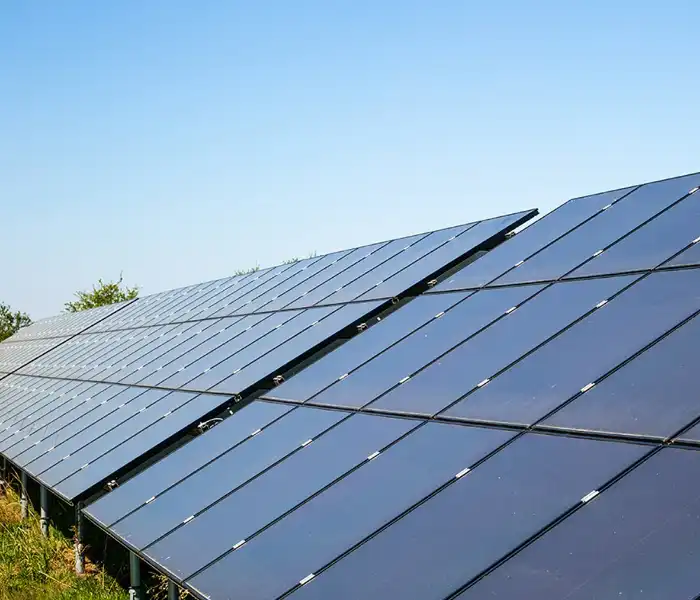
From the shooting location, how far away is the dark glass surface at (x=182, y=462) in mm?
9531

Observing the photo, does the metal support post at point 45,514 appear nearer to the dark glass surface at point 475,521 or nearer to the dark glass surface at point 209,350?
the dark glass surface at point 209,350

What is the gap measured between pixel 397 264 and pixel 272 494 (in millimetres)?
8894

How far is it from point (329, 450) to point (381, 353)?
249 centimetres

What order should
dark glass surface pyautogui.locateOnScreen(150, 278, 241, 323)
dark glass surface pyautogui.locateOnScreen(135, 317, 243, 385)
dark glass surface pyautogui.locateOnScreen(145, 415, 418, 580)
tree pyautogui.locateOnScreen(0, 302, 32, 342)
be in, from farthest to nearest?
1. tree pyautogui.locateOnScreen(0, 302, 32, 342)
2. dark glass surface pyautogui.locateOnScreen(150, 278, 241, 323)
3. dark glass surface pyautogui.locateOnScreen(135, 317, 243, 385)
4. dark glass surface pyautogui.locateOnScreen(145, 415, 418, 580)

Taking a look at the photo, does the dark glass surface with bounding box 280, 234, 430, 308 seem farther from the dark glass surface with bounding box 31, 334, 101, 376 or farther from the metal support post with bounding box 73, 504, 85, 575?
the dark glass surface with bounding box 31, 334, 101, 376

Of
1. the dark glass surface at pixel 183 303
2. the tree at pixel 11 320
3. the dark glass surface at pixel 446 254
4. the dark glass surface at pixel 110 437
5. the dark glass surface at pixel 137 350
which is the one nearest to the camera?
the dark glass surface at pixel 110 437

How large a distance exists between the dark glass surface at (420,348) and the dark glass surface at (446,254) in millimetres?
3174

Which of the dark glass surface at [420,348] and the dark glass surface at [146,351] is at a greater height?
the dark glass surface at [420,348]

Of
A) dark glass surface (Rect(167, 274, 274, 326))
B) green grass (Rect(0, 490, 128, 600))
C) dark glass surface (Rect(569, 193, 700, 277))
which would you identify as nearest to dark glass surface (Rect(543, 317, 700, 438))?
dark glass surface (Rect(569, 193, 700, 277))

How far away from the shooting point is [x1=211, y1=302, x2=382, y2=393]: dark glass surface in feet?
40.2

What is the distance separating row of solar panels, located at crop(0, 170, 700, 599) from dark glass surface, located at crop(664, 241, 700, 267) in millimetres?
35

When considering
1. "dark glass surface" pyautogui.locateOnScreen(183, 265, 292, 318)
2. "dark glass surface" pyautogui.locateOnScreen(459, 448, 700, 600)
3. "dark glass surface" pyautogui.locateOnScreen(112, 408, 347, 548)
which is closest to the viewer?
"dark glass surface" pyautogui.locateOnScreen(459, 448, 700, 600)

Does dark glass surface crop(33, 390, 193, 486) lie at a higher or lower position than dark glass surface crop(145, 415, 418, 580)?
lower

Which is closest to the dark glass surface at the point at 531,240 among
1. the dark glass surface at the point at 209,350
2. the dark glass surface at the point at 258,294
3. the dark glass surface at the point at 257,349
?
the dark glass surface at the point at 257,349
